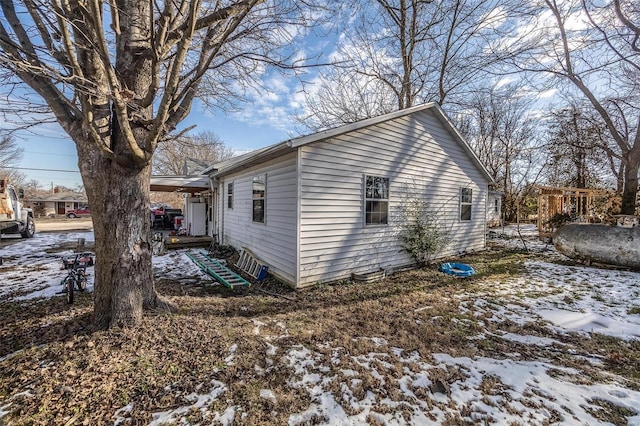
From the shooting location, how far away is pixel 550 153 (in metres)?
18.4

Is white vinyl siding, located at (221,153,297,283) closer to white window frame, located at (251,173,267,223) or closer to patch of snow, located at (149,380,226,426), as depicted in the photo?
white window frame, located at (251,173,267,223)

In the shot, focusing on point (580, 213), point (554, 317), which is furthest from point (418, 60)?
point (554, 317)

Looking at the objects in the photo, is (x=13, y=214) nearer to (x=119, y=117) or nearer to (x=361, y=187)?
(x=119, y=117)

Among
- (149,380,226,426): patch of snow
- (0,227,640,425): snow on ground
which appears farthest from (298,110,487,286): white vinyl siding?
(149,380,226,426): patch of snow

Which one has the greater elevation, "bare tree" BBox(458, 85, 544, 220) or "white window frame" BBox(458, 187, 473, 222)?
"bare tree" BBox(458, 85, 544, 220)

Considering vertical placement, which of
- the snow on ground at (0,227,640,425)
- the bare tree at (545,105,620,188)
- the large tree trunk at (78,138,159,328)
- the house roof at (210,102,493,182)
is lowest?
the snow on ground at (0,227,640,425)

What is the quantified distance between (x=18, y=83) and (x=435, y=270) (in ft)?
28.6

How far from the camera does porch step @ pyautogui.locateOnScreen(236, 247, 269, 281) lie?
6.31 m

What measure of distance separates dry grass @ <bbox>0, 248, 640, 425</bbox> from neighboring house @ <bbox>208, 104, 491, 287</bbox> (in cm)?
128

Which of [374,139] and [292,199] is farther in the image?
[374,139]

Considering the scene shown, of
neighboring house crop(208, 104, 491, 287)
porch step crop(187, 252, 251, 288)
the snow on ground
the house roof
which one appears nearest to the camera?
the snow on ground

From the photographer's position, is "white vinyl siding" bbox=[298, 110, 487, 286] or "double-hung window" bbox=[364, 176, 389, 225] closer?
"white vinyl siding" bbox=[298, 110, 487, 286]

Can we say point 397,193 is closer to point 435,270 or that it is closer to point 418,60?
point 435,270

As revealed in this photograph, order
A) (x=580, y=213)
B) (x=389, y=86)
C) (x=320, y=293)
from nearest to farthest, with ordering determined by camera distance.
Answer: (x=320, y=293), (x=580, y=213), (x=389, y=86)
